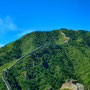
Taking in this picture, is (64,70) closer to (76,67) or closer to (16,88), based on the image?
(76,67)

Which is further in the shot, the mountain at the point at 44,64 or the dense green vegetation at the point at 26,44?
the dense green vegetation at the point at 26,44

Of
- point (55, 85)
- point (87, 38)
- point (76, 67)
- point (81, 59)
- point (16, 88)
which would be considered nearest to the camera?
point (16, 88)

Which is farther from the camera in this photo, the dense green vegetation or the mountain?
the dense green vegetation

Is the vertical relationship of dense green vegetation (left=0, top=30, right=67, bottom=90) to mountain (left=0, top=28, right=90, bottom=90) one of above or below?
above

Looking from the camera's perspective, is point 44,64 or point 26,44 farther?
point 26,44

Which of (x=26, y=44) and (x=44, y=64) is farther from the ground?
(x=26, y=44)

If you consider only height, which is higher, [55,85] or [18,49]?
[18,49]

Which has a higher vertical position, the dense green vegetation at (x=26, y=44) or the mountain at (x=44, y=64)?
the dense green vegetation at (x=26, y=44)

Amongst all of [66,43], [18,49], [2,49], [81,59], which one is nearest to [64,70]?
[81,59]
